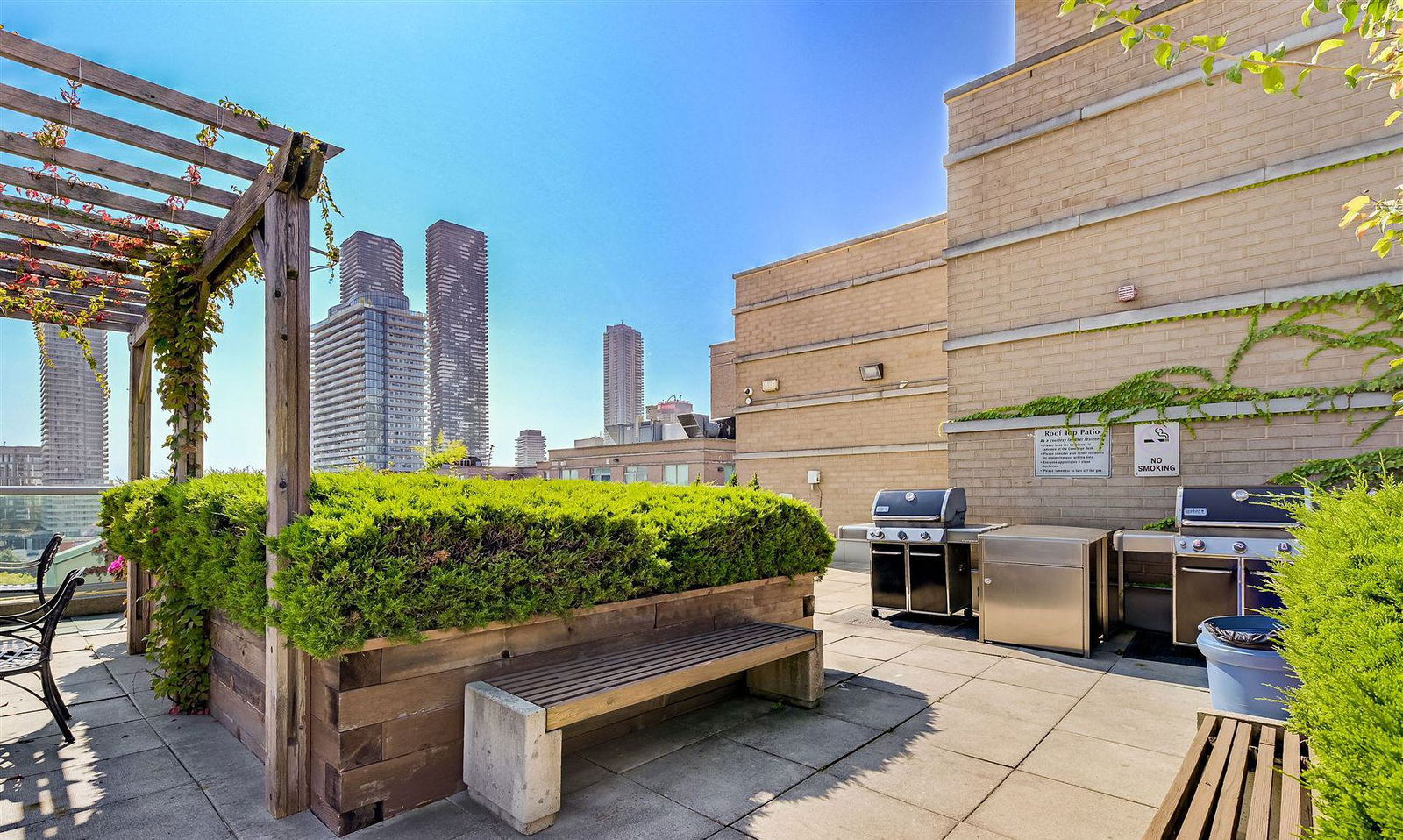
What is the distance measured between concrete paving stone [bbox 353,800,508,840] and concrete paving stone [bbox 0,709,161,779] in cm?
182

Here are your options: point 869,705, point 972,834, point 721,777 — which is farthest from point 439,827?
point 869,705

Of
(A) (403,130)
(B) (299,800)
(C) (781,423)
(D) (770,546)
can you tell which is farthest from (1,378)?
(C) (781,423)

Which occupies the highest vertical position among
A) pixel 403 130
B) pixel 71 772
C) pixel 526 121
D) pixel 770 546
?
pixel 526 121

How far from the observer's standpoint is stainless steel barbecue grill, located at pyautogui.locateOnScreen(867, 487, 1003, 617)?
6.19 meters

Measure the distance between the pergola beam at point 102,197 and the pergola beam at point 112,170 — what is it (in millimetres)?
288

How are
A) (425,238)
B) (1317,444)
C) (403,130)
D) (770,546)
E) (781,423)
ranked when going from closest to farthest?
1. (770,546)
2. (1317,444)
3. (403,130)
4. (781,423)
5. (425,238)

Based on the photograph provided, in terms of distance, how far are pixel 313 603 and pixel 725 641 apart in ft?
6.70

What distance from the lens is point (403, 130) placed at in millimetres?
7914

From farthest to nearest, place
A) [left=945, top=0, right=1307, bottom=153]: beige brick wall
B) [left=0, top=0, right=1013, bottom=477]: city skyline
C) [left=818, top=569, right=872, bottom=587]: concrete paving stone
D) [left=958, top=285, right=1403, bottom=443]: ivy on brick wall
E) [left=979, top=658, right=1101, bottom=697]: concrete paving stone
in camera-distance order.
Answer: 1. [left=818, top=569, right=872, bottom=587]: concrete paving stone
2. [left=945, top=0, right=1307, bottom=153]: beige brick wall
3. [left=958, top=285, right=1403, bottom=443]: ivy on brick wall
4. [left=979, top=658, right=1101, bottom=697]: concrete paving stone
5. [left=0, top=0, right=1013, bottom=477]: city skyline

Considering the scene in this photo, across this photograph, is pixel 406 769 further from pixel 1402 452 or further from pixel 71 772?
pixel 1402 452

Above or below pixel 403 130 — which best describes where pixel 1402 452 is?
below

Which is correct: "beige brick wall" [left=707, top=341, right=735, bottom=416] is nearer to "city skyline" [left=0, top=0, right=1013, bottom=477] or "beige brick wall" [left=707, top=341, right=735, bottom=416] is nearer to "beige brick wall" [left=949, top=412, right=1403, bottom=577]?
"city skyline" [left=0, top=0, right=1013, bottom=477]

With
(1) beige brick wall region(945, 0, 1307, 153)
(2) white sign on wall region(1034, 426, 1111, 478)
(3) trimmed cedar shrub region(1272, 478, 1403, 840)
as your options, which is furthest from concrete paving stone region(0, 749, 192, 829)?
(1) beige brick wall region(945, 0, 1307, 153)

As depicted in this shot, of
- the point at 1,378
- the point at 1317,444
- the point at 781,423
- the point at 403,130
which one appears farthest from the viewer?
the point at 781,423
